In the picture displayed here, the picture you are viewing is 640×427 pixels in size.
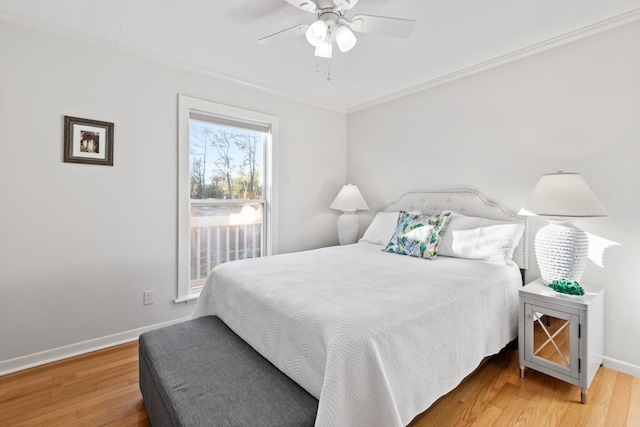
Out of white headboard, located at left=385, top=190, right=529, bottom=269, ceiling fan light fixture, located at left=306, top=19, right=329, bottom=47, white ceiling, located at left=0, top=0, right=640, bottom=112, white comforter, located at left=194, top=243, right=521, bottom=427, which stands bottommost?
white comforter, located at left=194, top=243, right=521, bottom=427

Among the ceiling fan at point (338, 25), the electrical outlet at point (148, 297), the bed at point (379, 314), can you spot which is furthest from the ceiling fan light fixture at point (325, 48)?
the electrical outlet at point (148, 297)

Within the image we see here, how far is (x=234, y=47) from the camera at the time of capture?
7.82ft

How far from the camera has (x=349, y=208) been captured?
3504mm

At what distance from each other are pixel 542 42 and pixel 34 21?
368 cm

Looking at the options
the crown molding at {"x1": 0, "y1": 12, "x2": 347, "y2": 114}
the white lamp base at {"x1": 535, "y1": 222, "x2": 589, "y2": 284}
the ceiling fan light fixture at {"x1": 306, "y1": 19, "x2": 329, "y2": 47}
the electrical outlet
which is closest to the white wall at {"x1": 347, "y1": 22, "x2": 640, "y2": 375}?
the white lamp base at {"x1": 535, "y1": 222, "x2": 589, "y2": 284}

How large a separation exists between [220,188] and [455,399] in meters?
2.60

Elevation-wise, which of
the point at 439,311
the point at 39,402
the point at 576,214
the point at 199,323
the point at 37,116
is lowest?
the point at 39,402

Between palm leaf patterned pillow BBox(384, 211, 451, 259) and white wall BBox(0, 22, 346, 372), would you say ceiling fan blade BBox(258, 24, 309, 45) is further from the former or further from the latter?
palm leaf patterned pillow BBox(384, 211, 451, 259)

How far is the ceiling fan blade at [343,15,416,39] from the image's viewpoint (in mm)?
1635

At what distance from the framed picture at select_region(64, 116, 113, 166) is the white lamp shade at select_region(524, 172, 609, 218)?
313 cm

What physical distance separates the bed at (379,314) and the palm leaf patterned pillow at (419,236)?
10 centimetres

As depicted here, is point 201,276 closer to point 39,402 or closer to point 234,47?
point 39,402

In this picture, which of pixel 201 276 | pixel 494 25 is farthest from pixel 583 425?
pixel 201 276

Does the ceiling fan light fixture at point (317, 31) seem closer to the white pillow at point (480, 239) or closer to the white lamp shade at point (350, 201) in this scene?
the white pillow at point (480, 239)
